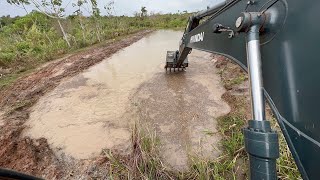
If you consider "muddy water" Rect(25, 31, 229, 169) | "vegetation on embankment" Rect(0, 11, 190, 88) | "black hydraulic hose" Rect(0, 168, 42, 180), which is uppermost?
"vegetation on embankment" Rect(0, 11, 190, 88)

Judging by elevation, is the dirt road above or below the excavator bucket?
below

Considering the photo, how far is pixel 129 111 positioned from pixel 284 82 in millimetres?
Answer: 3095

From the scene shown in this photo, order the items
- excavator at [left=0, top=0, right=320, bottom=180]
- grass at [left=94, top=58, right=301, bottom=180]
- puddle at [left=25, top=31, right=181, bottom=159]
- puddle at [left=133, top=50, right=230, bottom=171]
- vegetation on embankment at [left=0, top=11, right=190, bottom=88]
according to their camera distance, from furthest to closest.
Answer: vegetation on embankment at [left=0, top=11, right=190, bottom=88] → puddle at [left=25, top=31, right=181, bottom=159] → puddle at [left=133, top=50, right=230, bottom=171] → grass at [left=94, top=58, right=301, bottom=180] → excavator at [left=0, top=0, right=320, bottom=180]

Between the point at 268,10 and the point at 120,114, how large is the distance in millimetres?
3024

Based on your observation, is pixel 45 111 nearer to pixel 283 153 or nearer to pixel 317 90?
pixel 283 153

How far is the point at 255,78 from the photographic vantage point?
118cm

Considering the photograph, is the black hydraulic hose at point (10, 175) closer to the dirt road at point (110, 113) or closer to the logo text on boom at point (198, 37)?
the dirt road at point (110, 113)

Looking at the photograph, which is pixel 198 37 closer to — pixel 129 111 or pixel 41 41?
pixel 129 111

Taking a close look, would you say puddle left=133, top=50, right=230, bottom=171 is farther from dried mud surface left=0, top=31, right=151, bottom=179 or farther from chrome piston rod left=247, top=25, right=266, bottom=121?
chrome piston rod left=247, top=25, right=266, bottom=121

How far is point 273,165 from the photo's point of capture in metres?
1.05

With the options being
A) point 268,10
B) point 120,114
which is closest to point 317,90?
point 268,10

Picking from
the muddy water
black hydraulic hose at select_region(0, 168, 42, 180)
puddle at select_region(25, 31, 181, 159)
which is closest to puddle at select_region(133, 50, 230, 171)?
the muddy water

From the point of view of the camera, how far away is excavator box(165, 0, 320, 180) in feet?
3.53

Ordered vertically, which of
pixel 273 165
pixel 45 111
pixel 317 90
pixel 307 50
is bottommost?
pixel 45 111
